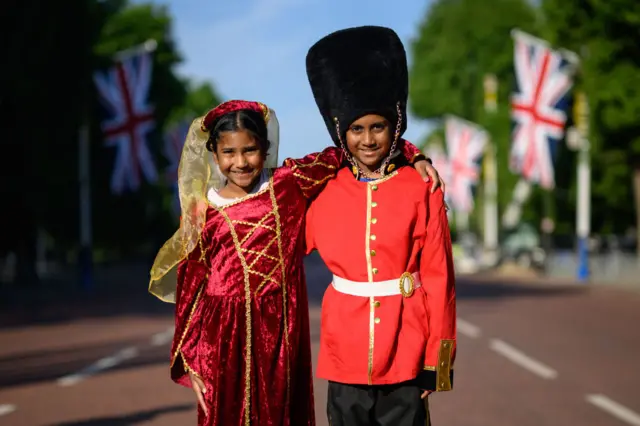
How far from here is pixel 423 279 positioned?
174 inches

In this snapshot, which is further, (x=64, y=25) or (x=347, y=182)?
(x=64, y=25)

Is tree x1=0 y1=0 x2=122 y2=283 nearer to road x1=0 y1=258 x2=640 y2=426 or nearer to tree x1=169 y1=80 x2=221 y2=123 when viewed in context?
road x1=0 y1=258 x2=640 y2=426

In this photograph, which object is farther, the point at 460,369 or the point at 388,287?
the point at 460,369

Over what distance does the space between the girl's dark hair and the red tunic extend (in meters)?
0.41

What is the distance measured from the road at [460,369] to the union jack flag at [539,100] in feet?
27.8

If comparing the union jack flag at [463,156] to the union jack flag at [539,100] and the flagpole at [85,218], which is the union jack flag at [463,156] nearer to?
the union jack flag at [539,100]

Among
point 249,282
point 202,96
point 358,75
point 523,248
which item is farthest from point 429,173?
point 202,96

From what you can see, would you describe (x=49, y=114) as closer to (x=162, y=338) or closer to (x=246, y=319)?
(x=162, y=338)

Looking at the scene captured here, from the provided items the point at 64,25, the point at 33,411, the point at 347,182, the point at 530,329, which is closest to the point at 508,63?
the point at 64,25

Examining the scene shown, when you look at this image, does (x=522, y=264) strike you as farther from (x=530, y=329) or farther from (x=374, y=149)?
(x=374, y=149)

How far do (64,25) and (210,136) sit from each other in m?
30.4

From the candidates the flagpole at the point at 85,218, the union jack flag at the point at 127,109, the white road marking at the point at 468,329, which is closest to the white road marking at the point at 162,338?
the white road marking at the point at 468,329

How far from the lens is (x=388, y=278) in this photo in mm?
4453

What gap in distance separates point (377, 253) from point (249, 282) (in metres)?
0.58
